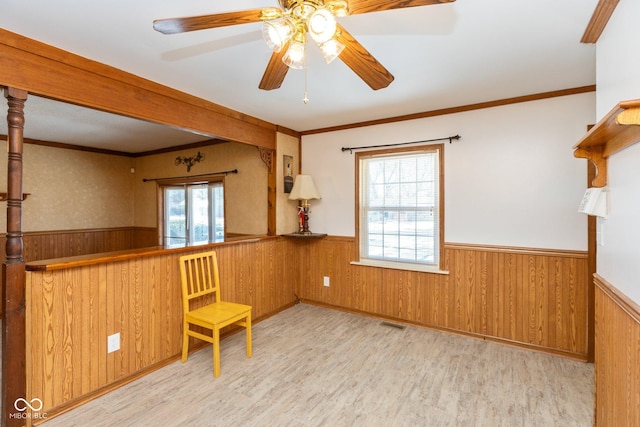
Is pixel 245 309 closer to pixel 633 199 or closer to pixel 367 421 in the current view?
pixel 367 421

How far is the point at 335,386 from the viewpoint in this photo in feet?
7.64

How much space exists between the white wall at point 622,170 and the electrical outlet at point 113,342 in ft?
10.2

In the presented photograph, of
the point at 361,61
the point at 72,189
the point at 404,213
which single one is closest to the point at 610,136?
the point at 361,61

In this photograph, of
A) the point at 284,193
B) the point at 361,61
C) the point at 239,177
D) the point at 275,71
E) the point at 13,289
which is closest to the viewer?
the point at 361,61

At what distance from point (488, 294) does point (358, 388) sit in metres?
1.67

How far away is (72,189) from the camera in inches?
190

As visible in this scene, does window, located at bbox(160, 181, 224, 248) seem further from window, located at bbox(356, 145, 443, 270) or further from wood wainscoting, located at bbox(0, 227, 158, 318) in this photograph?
window, located at bbox(356, 145, 443, 270)

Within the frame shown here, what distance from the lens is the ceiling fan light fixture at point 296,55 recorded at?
1.41 meters

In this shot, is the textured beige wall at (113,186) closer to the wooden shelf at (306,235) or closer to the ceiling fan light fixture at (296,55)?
the wooden shelf at (306,235)

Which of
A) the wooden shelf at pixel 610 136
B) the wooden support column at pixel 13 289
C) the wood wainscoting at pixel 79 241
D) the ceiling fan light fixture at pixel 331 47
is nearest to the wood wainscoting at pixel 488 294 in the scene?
the wooden shelf at pixel 610 136

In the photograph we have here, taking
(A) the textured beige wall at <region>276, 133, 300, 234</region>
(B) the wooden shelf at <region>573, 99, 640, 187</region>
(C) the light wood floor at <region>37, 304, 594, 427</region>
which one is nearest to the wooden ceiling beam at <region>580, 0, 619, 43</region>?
(B) the wooden shelf at <region>573, 99, 640, 187</region>

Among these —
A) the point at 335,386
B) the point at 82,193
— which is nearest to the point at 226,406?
the point at 335,386

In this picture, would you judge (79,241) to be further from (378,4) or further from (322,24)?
(378,4)

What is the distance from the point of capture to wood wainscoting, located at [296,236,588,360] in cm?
274
